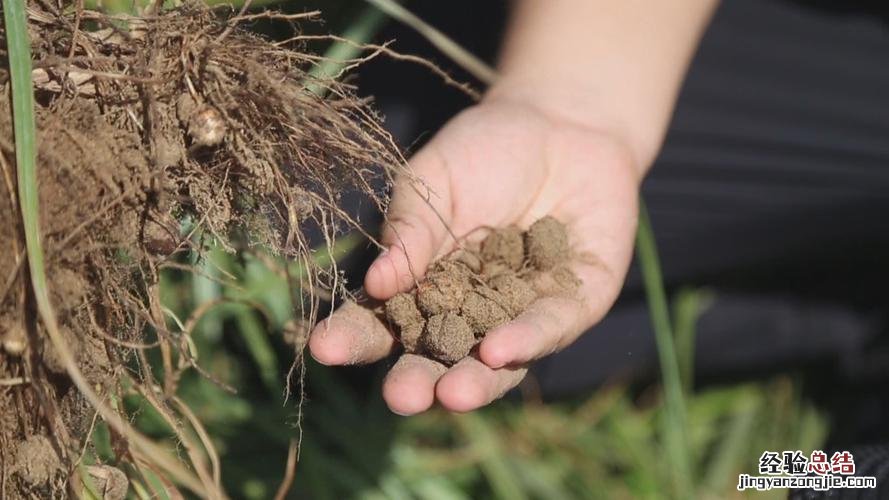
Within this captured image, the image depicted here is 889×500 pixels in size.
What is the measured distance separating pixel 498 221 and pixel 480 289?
133 mm

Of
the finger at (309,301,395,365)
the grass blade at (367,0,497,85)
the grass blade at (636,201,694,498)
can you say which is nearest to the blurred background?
the grass blade at (636,201,694,498)

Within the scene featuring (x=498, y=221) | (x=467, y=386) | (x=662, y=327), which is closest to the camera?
(x=467, y=386)

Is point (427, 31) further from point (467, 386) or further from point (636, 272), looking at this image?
point (636, 272)

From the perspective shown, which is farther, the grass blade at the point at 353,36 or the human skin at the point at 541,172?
the grass blade at the point at 353,36

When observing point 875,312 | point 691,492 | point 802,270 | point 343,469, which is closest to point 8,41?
point 343,469

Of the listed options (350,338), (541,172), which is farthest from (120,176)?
(541,172)

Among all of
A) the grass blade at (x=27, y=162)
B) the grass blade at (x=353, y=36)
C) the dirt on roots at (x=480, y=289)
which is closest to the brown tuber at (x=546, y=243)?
the dirt on roots at (x=480, y=289)

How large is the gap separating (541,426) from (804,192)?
20.9 inches

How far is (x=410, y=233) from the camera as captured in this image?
76cm

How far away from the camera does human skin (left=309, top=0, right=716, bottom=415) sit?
2.30ft

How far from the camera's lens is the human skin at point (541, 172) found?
701mm

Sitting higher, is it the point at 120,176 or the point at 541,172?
the point at 120,176

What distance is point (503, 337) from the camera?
70cm

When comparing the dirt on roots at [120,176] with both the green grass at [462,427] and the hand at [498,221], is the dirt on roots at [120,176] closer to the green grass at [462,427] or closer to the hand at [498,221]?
the hand at [498,221]
